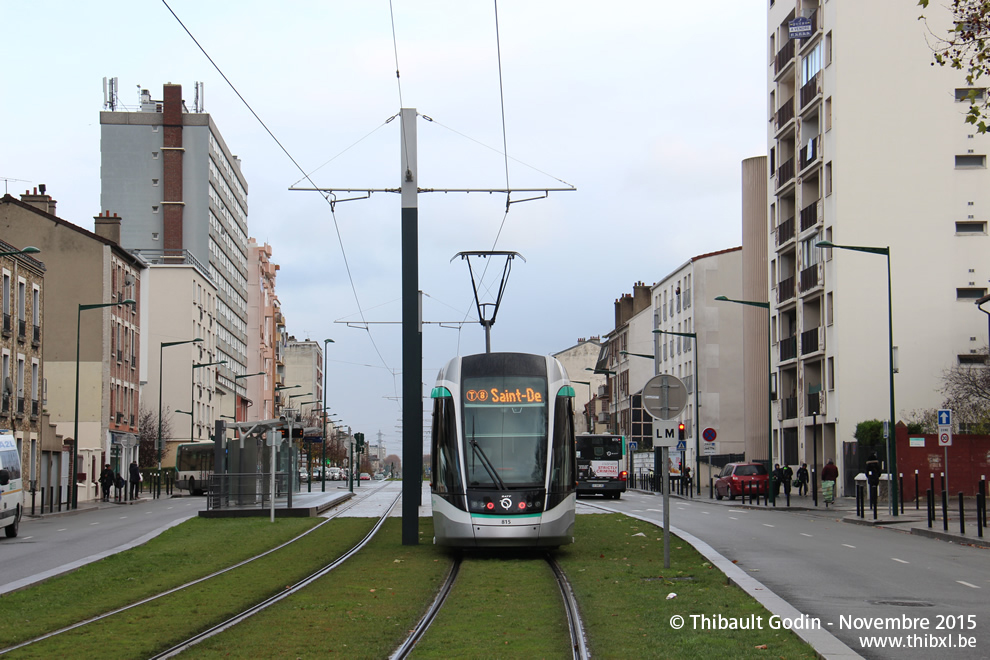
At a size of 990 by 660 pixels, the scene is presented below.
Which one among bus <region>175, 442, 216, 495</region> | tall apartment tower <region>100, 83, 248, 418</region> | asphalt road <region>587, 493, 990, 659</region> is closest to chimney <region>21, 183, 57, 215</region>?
bus <region>175, 442, 216, 495</region>

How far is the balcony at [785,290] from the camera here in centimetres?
6203

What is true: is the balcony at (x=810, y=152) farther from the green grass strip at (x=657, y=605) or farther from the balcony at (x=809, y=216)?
the green grass strip at (x=657, y=605)

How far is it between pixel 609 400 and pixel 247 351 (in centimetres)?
3971

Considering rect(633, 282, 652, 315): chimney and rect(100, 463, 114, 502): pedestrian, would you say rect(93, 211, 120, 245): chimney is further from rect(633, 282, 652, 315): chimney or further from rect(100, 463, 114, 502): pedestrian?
rect(633, 282, 652, 315): chimney

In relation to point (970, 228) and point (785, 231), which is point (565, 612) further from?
point (785, 231)

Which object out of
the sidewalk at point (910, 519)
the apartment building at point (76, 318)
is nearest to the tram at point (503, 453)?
the sidewalk at point (910, 519)

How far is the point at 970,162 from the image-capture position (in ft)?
Result: 178

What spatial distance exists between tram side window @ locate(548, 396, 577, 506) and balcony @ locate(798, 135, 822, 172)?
134 ft

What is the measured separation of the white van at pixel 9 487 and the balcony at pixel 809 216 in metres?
39.3

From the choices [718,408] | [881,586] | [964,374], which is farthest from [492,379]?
[718,408]

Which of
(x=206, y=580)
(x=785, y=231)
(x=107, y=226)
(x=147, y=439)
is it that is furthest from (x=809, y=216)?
(x=206, y=580)

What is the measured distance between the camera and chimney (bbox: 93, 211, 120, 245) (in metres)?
71.1

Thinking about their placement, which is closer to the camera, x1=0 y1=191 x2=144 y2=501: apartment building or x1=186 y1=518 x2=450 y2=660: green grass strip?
x1=186 y1=518 x2=450 y2=660: green grass strip

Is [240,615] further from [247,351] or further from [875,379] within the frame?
[247,351]
